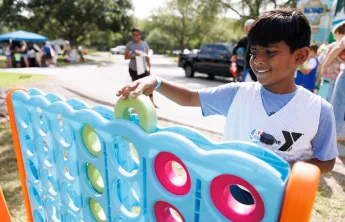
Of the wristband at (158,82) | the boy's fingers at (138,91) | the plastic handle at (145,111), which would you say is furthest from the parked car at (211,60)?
the plastic handle at (145,111)

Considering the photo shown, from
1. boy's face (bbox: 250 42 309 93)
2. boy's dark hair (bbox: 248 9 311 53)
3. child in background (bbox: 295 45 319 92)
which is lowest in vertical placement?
child in background (bbox: 295 45 319 92)

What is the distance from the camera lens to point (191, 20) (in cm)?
3216

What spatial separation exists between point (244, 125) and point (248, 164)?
1.58 ft

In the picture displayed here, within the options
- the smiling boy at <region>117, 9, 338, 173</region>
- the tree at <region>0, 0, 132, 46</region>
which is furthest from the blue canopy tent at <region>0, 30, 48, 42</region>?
the smiling boy at <region>117, 9, 338, 173</region>

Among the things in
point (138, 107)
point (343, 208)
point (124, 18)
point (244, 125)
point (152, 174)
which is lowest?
point (343, 208)

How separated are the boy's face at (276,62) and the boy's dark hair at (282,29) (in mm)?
20

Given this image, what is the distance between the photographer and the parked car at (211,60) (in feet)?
34.2

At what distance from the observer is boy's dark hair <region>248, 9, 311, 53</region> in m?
1.02

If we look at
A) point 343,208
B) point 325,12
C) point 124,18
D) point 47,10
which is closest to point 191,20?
point 124,18

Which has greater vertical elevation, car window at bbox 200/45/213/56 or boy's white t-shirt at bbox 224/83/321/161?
car window at bbox 200/45/213/56

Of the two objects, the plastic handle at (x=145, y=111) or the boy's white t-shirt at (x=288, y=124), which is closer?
the plastic handle at (x=145, y=111)

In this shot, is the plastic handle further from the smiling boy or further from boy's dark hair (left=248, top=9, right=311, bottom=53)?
boy's dark hair (left=248, top=9, right=311, bottom=53)

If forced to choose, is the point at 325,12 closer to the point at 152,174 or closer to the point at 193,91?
the point at 193,91

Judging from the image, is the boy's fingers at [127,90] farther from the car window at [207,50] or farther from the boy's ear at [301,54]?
the car window at [207,50]
